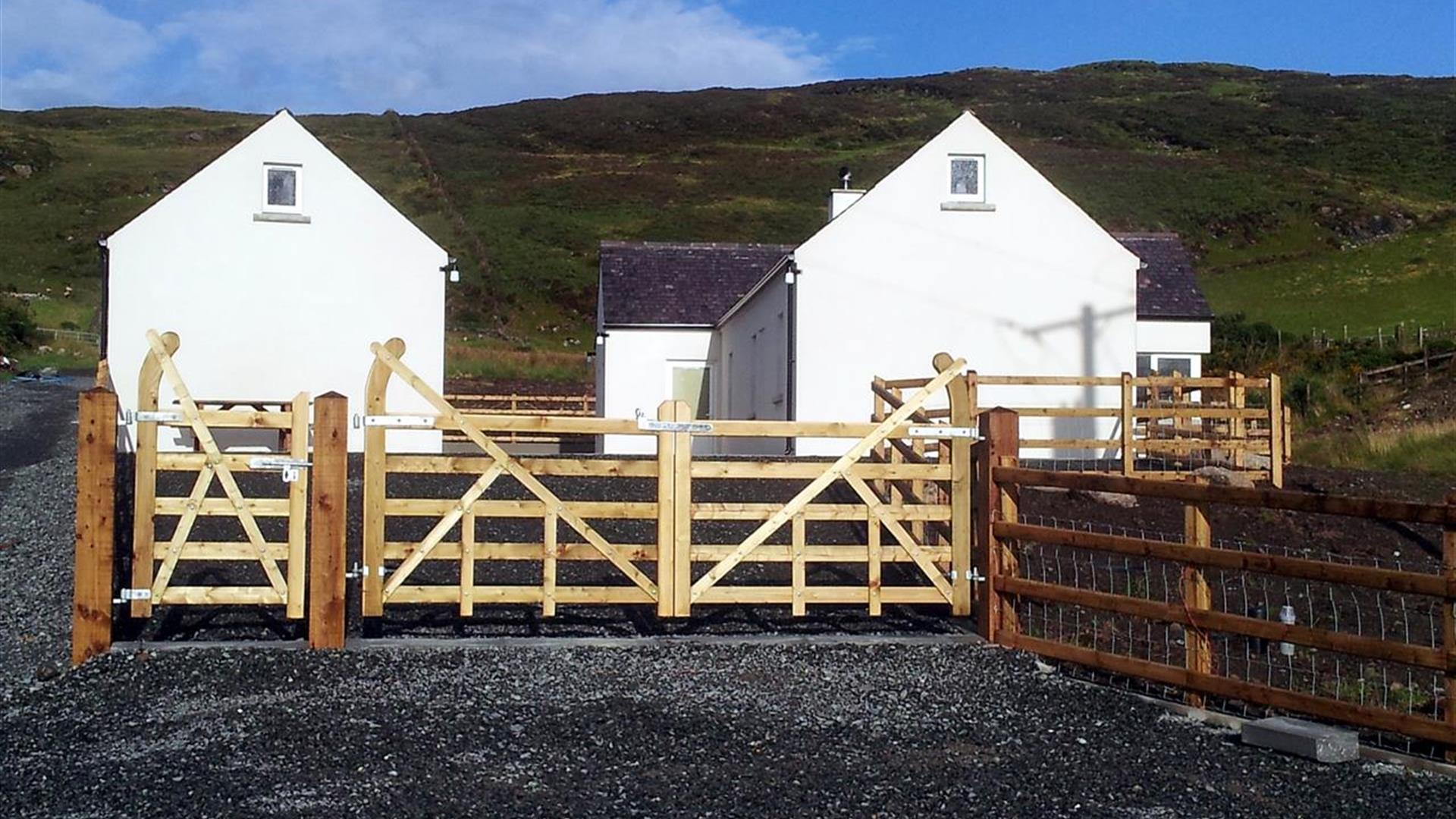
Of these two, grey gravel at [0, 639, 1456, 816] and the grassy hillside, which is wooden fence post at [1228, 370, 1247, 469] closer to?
grey gravel at [0, 639, 1456, 816]

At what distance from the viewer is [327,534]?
856 cm

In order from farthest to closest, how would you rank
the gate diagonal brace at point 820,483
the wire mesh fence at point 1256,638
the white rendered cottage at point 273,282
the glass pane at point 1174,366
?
the glass pane at point 1174,366 < the white rendered cottage at point 273,282 < the gate diagonal brace at point 820,483 < the wire mesh fence at point 1256,638

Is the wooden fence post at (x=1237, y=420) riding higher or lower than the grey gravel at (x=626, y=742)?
higher

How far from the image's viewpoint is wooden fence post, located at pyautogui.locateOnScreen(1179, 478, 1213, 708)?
24.5 ft

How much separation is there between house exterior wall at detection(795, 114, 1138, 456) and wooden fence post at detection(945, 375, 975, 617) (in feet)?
42.1

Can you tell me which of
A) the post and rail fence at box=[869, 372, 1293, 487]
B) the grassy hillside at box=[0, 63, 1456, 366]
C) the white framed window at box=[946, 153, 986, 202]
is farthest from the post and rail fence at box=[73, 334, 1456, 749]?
the grassy hillside at box=[0, 63, 1456, 366]

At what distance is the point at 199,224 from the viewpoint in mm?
23734

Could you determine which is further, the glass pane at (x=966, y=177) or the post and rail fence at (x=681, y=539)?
the glass pane at (x=966, y=177)

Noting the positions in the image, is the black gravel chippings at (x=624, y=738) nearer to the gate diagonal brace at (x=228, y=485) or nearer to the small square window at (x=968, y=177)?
the gate diagonal brace at (x=228, y=485)

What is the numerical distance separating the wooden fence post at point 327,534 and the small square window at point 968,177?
52.7 feet

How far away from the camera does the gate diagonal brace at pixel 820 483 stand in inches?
364

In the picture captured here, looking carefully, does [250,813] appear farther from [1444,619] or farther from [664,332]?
[664,332]

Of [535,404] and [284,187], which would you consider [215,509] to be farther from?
[535,404]

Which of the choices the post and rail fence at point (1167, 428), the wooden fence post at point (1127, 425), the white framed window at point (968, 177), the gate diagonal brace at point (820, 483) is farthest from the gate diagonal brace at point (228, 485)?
the white framed window at point (968, 177)
